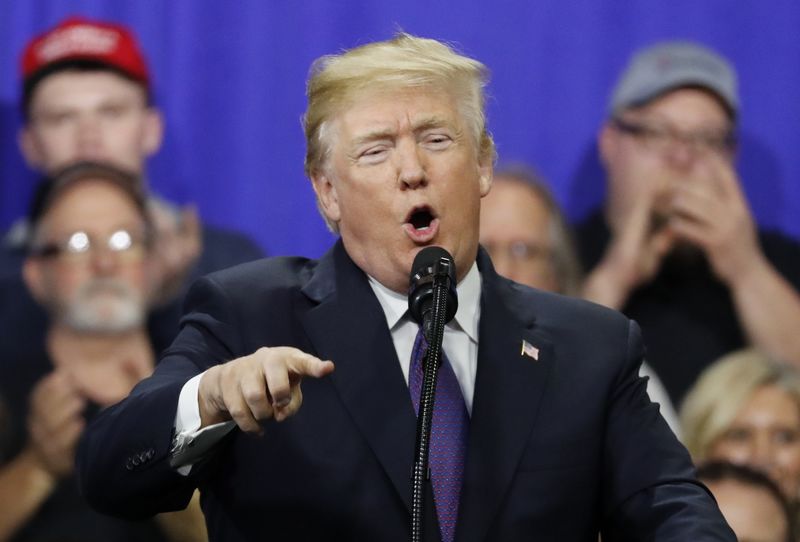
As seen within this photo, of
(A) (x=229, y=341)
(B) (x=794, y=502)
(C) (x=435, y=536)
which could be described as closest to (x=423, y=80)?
(A) (x=229, y=341)

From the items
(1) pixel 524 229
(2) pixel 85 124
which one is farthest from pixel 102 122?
(1) pixel 524 229

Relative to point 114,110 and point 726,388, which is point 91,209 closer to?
point 114,110

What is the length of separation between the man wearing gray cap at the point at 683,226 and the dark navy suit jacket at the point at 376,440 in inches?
71.6

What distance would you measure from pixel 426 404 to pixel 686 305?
2.41 meters

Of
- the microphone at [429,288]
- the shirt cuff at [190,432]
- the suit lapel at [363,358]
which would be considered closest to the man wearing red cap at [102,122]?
the suit lapel at [363,358]

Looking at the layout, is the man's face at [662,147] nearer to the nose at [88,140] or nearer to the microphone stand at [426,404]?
the nose at [88,140]

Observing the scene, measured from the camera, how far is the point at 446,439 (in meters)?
1.64

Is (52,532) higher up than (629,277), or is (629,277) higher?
(629,277)

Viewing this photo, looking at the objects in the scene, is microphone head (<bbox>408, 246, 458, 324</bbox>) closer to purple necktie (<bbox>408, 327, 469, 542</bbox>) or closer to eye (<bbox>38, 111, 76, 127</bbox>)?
purple necktie (<bbox>408, 327, 469, 542</bbox>)

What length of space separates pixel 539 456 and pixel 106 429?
22.6 inches

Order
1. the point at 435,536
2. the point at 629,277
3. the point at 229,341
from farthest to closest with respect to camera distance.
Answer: the point at 629,277 < the point at 229,341 < the point at 435,536

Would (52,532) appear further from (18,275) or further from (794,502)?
(794,502)

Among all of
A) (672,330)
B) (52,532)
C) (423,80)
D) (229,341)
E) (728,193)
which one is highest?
(423,80)

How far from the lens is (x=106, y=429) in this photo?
1.60 metres
